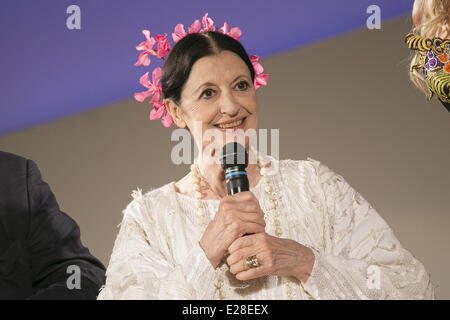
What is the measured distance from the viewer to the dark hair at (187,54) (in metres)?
1.83

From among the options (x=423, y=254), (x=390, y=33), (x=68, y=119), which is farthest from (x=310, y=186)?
(x=68, y=119)

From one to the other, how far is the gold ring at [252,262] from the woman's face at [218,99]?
386mm

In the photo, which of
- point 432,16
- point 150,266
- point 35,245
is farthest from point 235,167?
point 432,16

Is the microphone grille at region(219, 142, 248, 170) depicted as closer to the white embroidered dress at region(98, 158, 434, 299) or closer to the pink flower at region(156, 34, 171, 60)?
the white embroidered dress at region(98, 158, 434, 299)

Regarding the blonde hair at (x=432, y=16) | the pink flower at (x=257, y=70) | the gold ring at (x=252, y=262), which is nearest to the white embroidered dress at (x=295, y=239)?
the gold ring at (x=252, y=262)

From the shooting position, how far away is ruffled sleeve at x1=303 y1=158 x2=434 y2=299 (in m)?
1.55

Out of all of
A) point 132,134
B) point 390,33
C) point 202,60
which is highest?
point 390,33

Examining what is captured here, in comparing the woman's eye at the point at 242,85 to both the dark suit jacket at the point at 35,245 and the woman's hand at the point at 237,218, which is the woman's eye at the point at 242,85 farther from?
the dark suit jacket at the point at 35,245

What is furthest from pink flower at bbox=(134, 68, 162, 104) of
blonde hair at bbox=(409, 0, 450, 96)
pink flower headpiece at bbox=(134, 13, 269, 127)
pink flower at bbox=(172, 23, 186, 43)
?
blonde hair at bbox=(409, 0, 450, 96)

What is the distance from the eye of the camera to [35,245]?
1908 millimetres

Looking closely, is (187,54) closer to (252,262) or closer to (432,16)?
(252,262)
